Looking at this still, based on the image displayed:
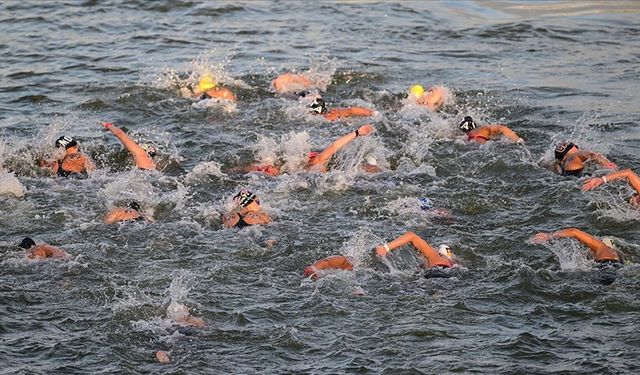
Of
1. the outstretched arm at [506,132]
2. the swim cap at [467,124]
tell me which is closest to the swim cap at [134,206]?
the swim cap at [467,124]

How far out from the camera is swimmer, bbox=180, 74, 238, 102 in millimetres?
19781

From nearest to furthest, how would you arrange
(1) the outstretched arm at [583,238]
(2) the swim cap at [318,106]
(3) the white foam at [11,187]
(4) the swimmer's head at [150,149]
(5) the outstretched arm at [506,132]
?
(1) the outstretched arm at [583,238] → (3) the white foam at [11,187] → (4) the swimmer's head at [150,149] → (5) the outstretched arm at [506,132] → (2) the swim cap at [318,106]

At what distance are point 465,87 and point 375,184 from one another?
6069 mm

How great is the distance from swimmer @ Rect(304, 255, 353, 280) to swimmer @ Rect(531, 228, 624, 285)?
93.3 inches

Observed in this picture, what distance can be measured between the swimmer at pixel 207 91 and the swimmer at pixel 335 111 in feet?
6.57

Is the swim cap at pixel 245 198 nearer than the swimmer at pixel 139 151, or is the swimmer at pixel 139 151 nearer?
the swim cap at pixel 245 198

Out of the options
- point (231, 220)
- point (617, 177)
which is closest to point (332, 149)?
point (231, 220)

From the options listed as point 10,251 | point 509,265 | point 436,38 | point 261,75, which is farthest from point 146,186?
point 436,38

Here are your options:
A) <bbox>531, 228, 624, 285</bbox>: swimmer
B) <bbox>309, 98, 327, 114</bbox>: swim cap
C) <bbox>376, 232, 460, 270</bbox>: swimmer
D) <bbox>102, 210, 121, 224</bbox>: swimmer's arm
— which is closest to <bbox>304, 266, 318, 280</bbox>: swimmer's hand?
<bbox>376, 232, 460, 270</bbox>: swimmer

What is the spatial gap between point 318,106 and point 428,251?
6.80m

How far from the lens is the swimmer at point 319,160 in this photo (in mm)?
15344

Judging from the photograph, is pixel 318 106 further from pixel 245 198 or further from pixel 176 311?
pixel 176 311

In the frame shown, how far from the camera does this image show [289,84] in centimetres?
2027

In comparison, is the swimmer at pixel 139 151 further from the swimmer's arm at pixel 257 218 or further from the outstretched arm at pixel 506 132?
the outstretched arm at pixel 506 132
